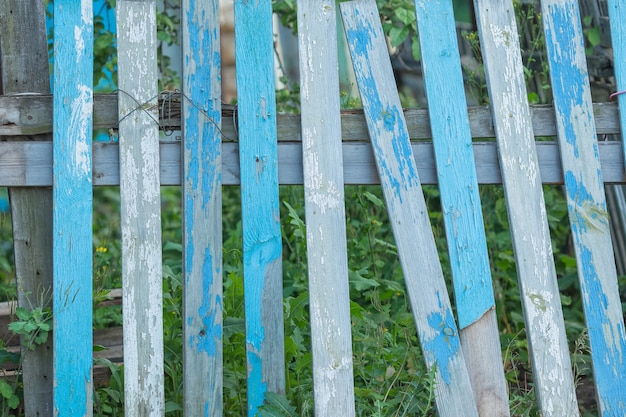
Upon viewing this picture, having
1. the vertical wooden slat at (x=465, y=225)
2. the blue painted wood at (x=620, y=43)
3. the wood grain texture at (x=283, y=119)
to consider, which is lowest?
the vertical wooden slat at (x=465, y=225)

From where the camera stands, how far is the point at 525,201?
278 cm

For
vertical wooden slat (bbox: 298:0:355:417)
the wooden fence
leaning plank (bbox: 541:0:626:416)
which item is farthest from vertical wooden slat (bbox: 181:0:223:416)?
leaning plank (bbox: 541:0:626:416)

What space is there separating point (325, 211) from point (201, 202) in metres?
0.44

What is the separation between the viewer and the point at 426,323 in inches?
107

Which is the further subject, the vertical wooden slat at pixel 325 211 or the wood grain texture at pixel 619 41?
the wood grain texture at pixel 619 41

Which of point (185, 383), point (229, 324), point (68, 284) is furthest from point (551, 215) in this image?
point (68, 284)

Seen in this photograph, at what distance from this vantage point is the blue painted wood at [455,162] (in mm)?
2738

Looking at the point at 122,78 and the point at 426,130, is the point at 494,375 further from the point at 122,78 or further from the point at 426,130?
the point at 122,78

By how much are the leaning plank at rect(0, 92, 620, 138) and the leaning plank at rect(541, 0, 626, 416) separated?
84mm

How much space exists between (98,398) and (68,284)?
48 cm

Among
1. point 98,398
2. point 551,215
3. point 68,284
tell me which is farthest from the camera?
point 551,215

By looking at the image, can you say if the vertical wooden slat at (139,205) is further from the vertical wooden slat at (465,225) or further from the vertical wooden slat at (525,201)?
the vertical wooden slat at (525,201)

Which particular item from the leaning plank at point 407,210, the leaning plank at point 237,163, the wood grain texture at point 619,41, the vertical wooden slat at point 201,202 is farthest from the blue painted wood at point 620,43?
the vertical wooden slat at point 201,202

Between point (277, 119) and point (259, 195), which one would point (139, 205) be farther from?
point (277, 119)
